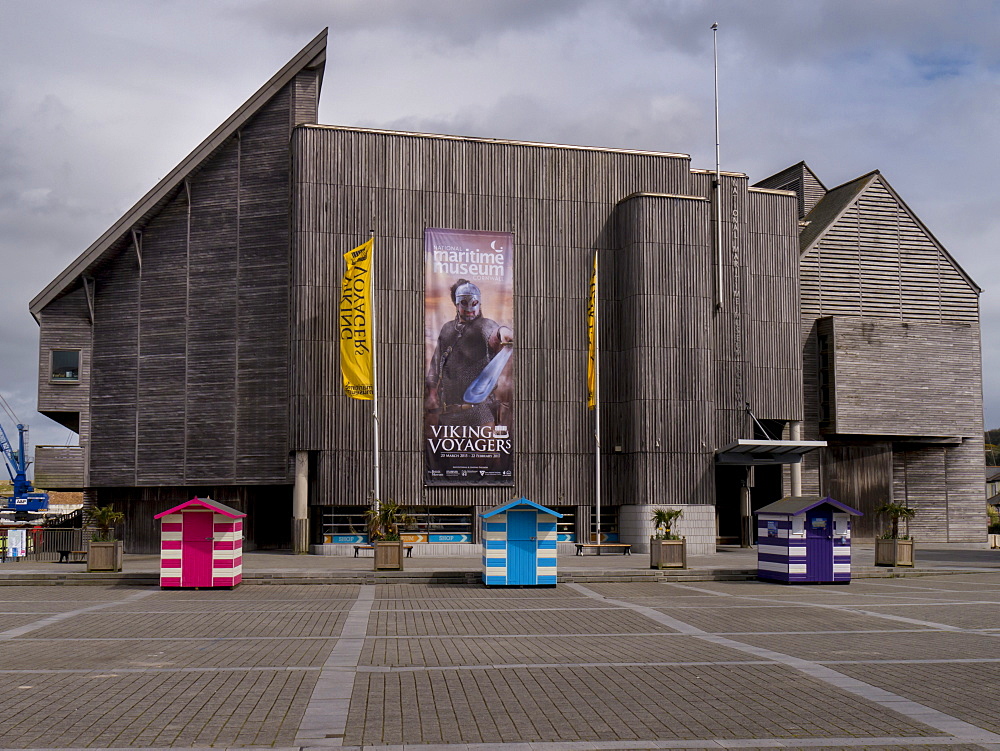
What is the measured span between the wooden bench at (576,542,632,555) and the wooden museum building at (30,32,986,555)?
0.87 metres

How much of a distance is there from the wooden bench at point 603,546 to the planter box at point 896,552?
31.9 ft

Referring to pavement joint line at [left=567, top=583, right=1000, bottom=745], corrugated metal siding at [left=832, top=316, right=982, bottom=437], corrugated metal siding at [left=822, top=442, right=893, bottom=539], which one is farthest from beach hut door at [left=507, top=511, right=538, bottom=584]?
corrugated metal siding at [left=822, top=442, right=893, bottom=539]

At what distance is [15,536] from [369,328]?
13.7 metres

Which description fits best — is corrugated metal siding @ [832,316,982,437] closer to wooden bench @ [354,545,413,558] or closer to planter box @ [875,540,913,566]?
planter box @ [875,540,913,566]

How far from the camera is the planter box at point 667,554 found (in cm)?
2822

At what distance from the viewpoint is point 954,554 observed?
3994cm

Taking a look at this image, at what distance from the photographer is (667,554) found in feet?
93.0

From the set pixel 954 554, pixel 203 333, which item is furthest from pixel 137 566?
pixel 954 554

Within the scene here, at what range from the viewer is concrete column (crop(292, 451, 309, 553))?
37.1 meters

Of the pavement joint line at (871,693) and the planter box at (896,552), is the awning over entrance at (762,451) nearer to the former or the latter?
the planter box at (896,552)

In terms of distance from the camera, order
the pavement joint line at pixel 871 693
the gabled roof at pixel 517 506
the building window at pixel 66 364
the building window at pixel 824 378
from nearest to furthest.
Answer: the pavement joint line at pixel 871 693 → the gabled roof at pixel 517 506 → the building window at pixel 66 364 → the building window at pixel 824 378

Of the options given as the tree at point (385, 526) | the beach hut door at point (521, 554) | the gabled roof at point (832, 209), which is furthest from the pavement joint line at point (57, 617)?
the gabled roof at point (832, 209)

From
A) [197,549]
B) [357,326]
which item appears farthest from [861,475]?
[197,549]

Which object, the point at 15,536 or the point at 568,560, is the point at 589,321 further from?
the point at 15,536
